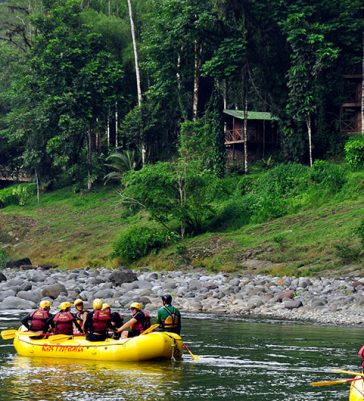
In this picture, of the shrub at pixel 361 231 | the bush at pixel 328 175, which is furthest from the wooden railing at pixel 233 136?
the shrub at pixel 361 231

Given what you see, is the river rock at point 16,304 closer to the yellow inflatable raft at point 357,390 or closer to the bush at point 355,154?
the yellow inflatable raft at point 357,390

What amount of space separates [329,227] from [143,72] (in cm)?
2700

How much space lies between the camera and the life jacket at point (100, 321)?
71.0ft

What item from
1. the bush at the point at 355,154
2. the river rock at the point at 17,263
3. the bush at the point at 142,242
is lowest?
the river rock at the point at 17,263

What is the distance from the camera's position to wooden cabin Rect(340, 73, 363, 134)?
52.8 metres

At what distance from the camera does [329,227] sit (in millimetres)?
40688

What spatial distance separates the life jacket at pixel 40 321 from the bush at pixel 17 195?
42.2m

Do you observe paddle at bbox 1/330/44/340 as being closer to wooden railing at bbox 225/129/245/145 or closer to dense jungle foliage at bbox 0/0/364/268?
dense jungle foliage at bbox 0/0/364/268

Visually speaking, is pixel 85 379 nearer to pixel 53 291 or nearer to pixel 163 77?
pixel 53 291

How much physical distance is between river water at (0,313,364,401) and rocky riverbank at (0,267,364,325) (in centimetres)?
446

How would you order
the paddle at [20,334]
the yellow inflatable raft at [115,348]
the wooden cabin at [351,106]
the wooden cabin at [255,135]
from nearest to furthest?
the yellow inflatable raft at [115,348], the paddle at [20,334], the wooden cabin at [351,106], the wooden cabin at [255,135]

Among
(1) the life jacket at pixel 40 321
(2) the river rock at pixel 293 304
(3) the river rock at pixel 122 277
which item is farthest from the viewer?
(3) the river rock at pixel 122 277

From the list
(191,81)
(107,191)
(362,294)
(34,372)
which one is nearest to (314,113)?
(191,81)

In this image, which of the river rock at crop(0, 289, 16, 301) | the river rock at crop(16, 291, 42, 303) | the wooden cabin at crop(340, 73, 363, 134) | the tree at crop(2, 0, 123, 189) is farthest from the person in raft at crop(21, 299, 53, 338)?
the tree at crop(2, 0, 123, 189)
